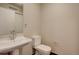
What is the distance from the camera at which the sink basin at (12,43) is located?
4.53 ft

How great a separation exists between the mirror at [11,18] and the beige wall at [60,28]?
0.40 metres

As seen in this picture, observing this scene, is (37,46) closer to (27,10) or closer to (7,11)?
(27,10)

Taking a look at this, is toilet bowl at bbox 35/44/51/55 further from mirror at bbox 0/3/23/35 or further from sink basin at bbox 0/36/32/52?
mirror at bbox 0/3/23/35

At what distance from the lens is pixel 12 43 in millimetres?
1572

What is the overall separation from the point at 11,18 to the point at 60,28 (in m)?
0.89

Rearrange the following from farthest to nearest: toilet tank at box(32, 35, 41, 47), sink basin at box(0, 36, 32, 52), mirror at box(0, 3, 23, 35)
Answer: toilet tank at box(32, 35, 41, 47) < mirror at box(0, 3, 23, 35) < sink basin at box(0, 36, 32, 52)

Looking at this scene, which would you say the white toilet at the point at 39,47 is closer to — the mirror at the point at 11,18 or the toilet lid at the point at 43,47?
the toilet lid at the point at 43,47

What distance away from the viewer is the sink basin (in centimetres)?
138

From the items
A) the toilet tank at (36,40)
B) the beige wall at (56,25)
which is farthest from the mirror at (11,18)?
the toilet tank at (36,40)

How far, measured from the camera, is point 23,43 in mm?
1622

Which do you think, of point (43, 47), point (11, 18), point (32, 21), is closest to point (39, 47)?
point (43, 47)

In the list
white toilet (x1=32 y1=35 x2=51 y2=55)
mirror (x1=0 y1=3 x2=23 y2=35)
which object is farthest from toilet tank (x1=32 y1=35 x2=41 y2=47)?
mirror (x1=0 y1=3 x2=23 y2=35)

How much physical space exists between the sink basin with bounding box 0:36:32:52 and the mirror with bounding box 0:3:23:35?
0.42ft

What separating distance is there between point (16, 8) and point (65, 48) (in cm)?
112
